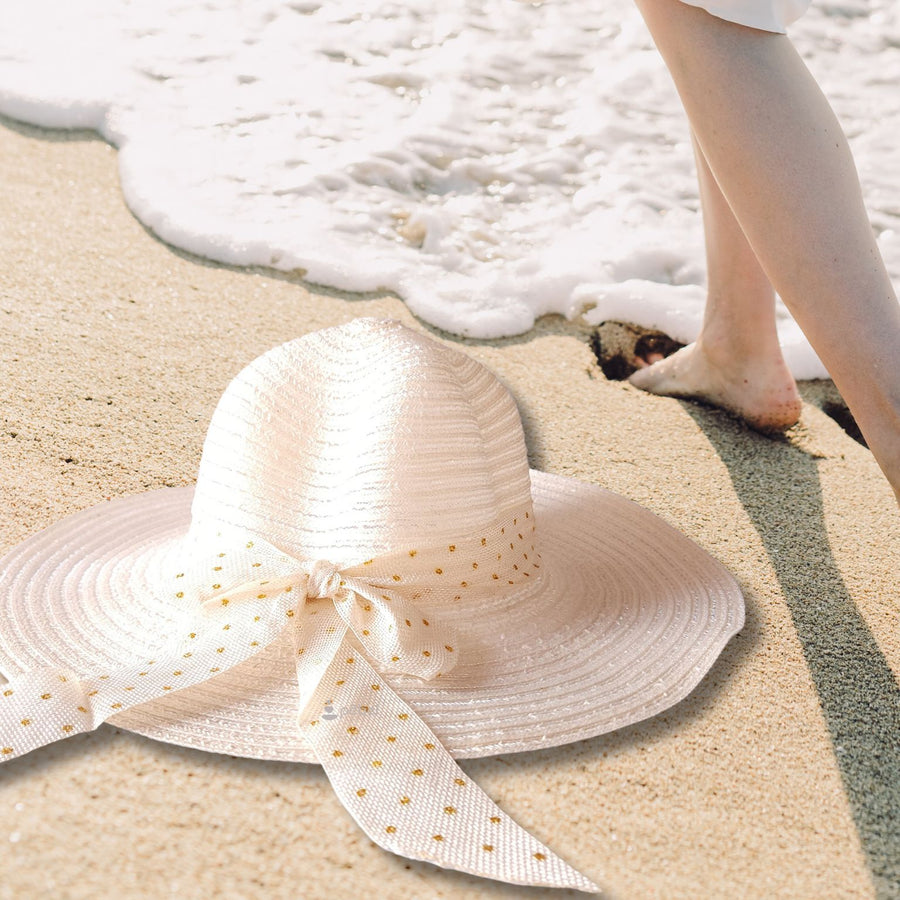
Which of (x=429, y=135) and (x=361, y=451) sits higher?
(x=361, y=451)

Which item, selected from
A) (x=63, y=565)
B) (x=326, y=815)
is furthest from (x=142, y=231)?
(x=326, y=815)

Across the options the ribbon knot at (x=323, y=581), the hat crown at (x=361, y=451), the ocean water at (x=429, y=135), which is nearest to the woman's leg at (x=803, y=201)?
the hat crown at (x=361, y=451)

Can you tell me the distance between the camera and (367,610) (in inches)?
46.9

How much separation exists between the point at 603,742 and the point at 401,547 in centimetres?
29

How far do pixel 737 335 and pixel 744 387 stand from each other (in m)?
0.09

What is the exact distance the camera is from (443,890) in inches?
37.4

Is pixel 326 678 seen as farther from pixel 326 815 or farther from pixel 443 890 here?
pixel 443 890

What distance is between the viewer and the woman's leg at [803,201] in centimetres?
127

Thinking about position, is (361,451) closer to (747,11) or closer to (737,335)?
(747,11)

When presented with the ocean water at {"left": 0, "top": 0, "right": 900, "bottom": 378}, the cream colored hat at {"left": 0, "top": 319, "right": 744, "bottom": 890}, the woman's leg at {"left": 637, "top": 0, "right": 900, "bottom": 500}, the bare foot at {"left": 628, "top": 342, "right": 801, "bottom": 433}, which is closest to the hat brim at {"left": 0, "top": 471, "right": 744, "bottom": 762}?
the cream colored hat at {"left": 0, "top": 319, "right": 744, "bottom": 890}

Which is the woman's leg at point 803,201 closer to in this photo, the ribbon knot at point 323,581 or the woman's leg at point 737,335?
the woman's leg at point 737,335

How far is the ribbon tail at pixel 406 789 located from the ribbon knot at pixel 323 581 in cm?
8

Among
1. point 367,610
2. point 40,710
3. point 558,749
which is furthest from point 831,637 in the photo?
point 40,710

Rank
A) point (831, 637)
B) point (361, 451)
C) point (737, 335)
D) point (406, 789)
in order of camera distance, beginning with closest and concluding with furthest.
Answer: point (406, 789)
point (361, 451)
point (831, 637)
point (737, 335)
